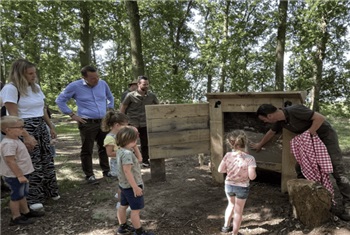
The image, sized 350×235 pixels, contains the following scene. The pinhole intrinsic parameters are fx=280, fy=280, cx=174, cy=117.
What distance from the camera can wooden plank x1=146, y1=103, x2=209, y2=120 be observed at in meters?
4.61

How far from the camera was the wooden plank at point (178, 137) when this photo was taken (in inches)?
182

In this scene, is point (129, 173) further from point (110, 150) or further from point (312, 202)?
point (312, 202)

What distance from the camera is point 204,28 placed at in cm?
2122

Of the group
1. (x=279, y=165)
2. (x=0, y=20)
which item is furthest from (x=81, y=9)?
(x=279, y=165)

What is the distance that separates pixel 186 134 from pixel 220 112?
2.22ft

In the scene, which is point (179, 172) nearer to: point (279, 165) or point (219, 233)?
point (279, 165)

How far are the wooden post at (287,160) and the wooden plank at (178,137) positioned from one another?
1289 millimetres

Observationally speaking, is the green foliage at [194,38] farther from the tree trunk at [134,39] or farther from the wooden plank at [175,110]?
the wooden plank at [175,110]

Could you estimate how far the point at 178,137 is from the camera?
15.4ft

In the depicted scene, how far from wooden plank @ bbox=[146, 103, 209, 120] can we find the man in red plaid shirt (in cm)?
140

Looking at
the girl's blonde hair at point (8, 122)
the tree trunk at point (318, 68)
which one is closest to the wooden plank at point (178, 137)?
the girl's blonde hair at point (8, 122)

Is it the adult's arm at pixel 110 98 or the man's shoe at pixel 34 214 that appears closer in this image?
the man's shoe at pixel 34 214

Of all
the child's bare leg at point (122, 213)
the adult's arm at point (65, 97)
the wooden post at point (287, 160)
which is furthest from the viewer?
the adult's arm at point (65, 97)

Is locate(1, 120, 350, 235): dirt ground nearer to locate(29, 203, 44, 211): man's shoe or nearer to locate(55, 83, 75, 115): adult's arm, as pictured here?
locate(29, 203, 44, 211): man's shoe
